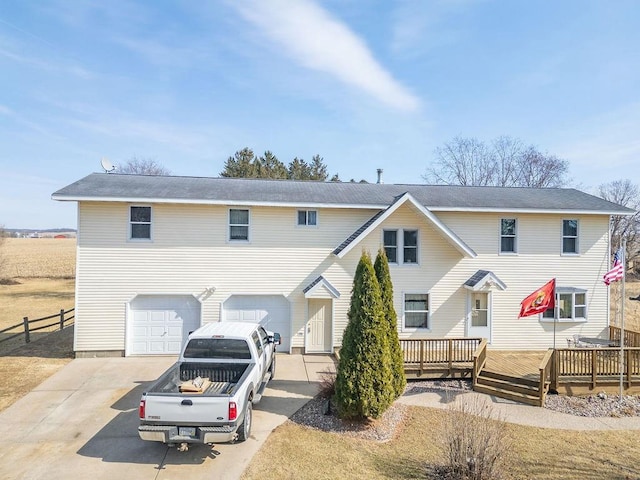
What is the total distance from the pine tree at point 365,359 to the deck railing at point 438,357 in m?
3.17

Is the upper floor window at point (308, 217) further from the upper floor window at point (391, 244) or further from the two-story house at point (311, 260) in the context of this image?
the upper floor window at point (391, 244)

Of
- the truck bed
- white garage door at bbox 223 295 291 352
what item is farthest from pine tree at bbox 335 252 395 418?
white garage door at bbox 223 295 291 352

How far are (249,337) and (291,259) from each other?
5786 mm

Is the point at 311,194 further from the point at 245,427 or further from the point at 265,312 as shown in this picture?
the point at 245,427

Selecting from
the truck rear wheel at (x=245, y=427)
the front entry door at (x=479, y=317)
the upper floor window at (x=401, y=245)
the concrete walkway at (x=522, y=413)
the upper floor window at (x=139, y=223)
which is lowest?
the concrete walkway at (x=522, y=413)

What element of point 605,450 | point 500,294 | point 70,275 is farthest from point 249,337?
point 70,275

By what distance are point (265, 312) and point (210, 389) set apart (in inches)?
262

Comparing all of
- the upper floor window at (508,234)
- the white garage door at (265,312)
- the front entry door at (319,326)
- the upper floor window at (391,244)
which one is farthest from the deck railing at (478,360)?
the white garage door at (265,312)

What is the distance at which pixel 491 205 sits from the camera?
598 inches

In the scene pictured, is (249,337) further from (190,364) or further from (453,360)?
(453,360)

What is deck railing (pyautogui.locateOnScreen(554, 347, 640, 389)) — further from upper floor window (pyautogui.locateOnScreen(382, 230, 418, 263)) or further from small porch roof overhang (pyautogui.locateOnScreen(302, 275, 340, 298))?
small porch roof overhang (pyautogui.locateOnScreen(302, 275, 340, 298))


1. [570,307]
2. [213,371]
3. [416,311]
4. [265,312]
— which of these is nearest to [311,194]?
[265,312]

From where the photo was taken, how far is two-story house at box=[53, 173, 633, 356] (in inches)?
542

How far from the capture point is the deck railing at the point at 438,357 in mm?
A: 11742
